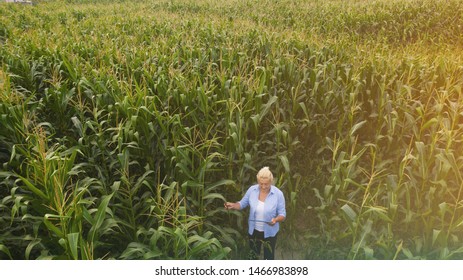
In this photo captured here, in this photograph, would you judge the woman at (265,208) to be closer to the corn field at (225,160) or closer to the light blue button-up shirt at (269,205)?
the light blue button-up shirt at (269,205)

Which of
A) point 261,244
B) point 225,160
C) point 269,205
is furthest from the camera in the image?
point 225,160

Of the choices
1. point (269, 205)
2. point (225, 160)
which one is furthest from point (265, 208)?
point (225, 160)

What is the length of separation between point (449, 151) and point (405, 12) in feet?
31.4

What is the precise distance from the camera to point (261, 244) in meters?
3.16

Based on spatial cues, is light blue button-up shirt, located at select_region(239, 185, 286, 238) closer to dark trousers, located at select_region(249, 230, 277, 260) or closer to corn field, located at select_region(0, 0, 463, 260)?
dark trousers, located at select_region(249, 230, 277, 260)

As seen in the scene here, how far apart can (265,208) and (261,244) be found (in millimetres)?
420

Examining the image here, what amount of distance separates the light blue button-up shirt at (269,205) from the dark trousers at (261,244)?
0.05m

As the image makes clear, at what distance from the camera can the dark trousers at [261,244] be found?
3055 mm

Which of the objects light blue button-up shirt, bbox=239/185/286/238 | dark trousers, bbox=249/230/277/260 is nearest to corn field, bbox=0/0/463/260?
dark trousers, bbox=249/230/277/260

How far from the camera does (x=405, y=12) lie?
11648 millimetres

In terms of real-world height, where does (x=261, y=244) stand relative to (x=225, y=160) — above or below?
below

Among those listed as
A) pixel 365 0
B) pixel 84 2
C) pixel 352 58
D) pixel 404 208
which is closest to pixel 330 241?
pixel 404 208

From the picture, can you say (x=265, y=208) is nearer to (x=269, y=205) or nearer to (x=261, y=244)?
(x=269, y=205)
